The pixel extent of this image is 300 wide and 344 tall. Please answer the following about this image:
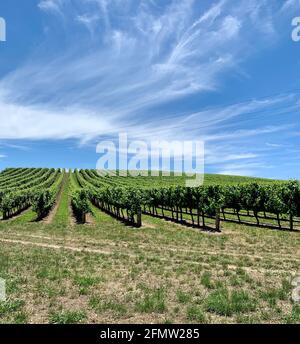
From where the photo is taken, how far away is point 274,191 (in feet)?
200

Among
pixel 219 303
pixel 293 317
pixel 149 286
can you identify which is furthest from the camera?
pixel 149 286

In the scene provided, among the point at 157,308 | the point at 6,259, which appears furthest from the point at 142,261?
the point at 157,308

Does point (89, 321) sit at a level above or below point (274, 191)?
below

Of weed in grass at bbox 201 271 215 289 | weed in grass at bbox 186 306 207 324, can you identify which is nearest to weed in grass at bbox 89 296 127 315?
weed in grass at bbox 186 306 207 324

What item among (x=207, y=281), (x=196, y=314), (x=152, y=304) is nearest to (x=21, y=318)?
(x=152, y=304)

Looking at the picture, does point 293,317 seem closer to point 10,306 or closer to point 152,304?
point 152,304

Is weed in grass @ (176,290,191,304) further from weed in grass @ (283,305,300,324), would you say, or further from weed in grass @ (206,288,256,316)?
weed in grass @ (283,305,300,324)

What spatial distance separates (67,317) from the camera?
12320 mm

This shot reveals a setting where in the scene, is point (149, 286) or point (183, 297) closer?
point (183, 297)

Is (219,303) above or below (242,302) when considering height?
above

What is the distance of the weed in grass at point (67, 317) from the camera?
39.8 ft
